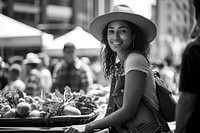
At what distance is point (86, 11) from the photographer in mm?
46375

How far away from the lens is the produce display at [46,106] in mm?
2797

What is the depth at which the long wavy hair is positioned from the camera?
2654 mm

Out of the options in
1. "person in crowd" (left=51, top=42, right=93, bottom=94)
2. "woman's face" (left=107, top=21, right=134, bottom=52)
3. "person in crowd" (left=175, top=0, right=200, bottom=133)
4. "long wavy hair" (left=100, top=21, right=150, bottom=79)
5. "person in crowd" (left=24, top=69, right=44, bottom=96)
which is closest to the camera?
"person in crowd" (left=175, top=0, right=200, bottom=133)

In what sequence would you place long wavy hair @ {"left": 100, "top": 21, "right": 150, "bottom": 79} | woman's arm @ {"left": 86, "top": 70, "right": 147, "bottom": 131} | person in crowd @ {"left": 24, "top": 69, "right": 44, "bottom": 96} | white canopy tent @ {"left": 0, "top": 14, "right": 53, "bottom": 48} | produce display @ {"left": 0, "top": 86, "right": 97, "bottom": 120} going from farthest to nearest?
1. white canopy tent @ {"left": 0, "top": 14, "right": 53, "bottom": 48}
2. person in crowd @ {"left": 24, "top": 69, "right": 44, "bottom": 96}
3. produce display @ {"left": 0, "top": 86, "right": 97, "bottom": 120}
4. long wavy hair @ {"left": 100, "top": 21, "right": 150, "bottom": 79}
5. woman's arm @ {"left": 86, "top": 70, "right": 147, "bottom": 131}

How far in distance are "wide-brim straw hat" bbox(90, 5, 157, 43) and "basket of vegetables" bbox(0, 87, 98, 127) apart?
63 centimetres

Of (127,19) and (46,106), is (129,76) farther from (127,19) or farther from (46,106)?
(46,106)

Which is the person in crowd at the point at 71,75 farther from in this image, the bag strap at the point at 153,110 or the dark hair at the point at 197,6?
the dark hair at the point at 197,6

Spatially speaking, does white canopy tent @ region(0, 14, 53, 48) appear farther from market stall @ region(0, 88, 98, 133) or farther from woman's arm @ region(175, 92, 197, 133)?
woman's arm @ region(175, 92, 197, 133)

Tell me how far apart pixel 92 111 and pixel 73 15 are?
3788 cm

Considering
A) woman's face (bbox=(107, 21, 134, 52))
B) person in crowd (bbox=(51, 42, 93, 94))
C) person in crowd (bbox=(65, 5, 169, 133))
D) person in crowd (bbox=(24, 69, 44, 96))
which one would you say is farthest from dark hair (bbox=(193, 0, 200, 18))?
person in crowd (bbox=(24, 69, 44, 96))

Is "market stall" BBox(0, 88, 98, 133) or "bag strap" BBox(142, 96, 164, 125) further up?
"bag strap" BBox(142, 96, 164, 125)

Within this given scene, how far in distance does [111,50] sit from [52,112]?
2.10 feet

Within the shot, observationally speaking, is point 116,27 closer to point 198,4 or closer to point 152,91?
point 152,91

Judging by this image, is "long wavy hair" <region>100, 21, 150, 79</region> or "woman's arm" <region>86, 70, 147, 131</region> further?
"long wavy hair" <region>100, 21, 150, 79</region>
